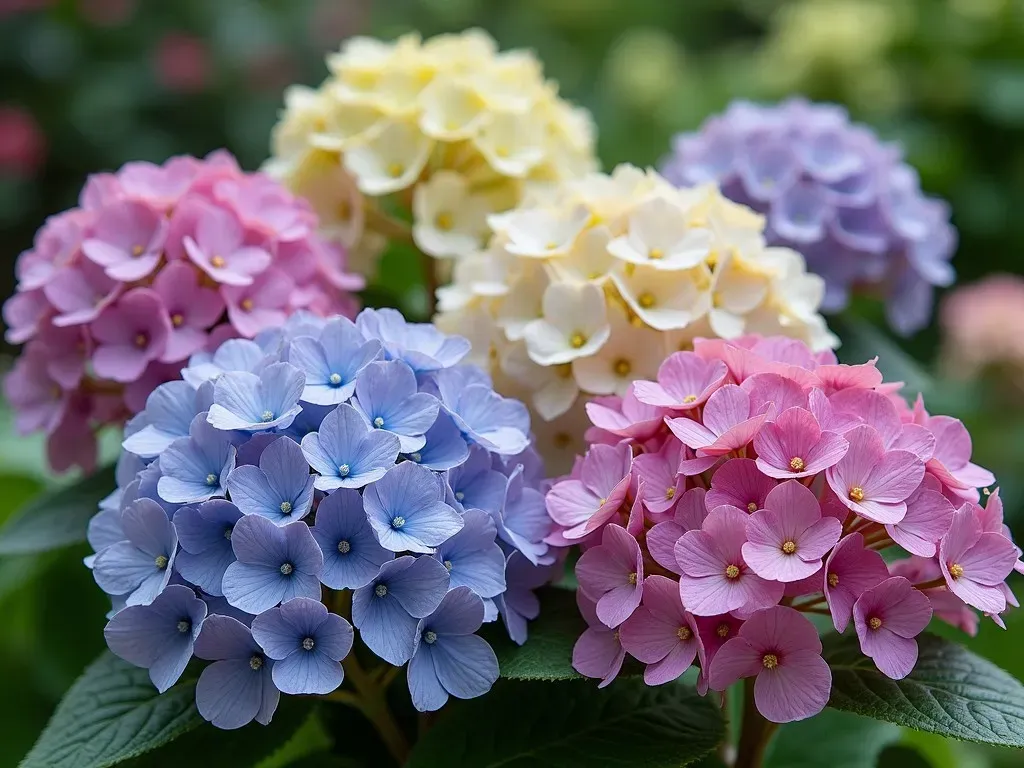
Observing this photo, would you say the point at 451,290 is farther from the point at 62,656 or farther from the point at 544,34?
the point at 544,34

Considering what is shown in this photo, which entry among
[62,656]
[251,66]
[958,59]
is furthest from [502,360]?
[251,66]

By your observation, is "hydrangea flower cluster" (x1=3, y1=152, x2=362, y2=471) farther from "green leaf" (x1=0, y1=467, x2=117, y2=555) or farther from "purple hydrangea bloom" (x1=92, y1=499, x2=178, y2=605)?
"purple hydrangea bloom" (x1=92, y1=499, x2=178, y2=605)

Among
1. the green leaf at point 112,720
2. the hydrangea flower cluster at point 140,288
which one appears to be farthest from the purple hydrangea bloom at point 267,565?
the hydrangea flower cluster at point 140,288

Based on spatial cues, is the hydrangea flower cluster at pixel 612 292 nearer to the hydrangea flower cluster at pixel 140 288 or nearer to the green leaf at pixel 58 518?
the hydrangea flower cluster at pixel 140 288

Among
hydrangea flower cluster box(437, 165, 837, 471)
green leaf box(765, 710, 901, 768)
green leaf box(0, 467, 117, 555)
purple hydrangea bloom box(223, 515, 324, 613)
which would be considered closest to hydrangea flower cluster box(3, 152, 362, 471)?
green leaf box(0, 467, 117, 555)

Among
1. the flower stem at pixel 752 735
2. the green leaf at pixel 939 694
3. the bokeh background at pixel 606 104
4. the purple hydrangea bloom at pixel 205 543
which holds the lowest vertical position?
the bokeh background at pixel 606 104

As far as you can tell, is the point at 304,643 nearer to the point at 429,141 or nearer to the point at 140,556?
the point at 140,556

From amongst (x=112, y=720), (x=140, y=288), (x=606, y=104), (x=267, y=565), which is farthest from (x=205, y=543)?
(x=606, y=104)
